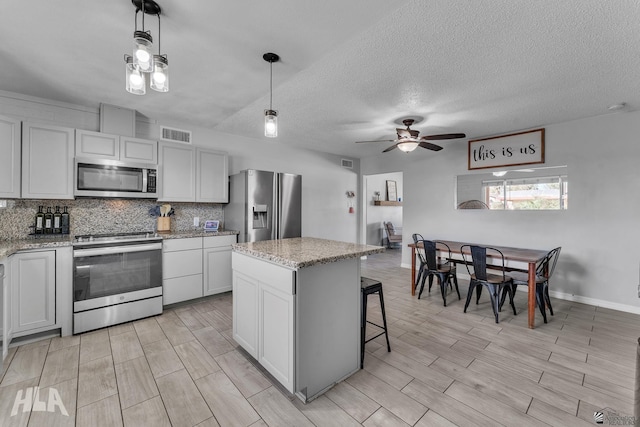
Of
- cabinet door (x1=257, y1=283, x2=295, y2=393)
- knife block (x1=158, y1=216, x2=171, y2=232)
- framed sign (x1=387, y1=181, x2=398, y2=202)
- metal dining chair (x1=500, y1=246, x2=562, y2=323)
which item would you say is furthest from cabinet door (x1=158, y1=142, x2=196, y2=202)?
framed sign (x1=387, y1=181, x2=398, y2=202)

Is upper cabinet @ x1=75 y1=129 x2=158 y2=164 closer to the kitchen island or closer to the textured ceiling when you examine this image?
the textured ceiling

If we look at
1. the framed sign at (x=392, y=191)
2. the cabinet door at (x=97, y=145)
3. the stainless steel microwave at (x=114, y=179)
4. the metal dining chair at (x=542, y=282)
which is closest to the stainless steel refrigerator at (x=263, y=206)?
the stainless steel microwave at (x=114, y=179)

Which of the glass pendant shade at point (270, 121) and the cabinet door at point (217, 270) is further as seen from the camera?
the cabinet door at point (217, 270)

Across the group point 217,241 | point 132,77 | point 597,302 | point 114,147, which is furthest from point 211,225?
point 597,302

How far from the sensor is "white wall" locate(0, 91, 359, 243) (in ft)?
10.3

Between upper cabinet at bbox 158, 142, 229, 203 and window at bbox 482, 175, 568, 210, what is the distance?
4210 millimetres

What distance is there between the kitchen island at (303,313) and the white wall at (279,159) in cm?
266

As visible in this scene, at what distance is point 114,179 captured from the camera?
3.25m

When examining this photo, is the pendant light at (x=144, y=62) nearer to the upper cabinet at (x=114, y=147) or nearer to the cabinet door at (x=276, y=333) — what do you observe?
the cabinet door at (x=276, y=333)

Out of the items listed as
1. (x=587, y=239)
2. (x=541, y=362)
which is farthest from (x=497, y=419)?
(x=587, y=239)

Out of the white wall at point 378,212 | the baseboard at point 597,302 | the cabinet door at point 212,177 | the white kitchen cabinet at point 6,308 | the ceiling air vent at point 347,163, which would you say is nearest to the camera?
the white kitchen cabinet at point 6,308

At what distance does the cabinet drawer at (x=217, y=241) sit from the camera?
3699 mm

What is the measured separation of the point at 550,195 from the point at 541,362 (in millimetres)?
2726

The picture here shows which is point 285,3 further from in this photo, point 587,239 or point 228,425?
point 587,239
